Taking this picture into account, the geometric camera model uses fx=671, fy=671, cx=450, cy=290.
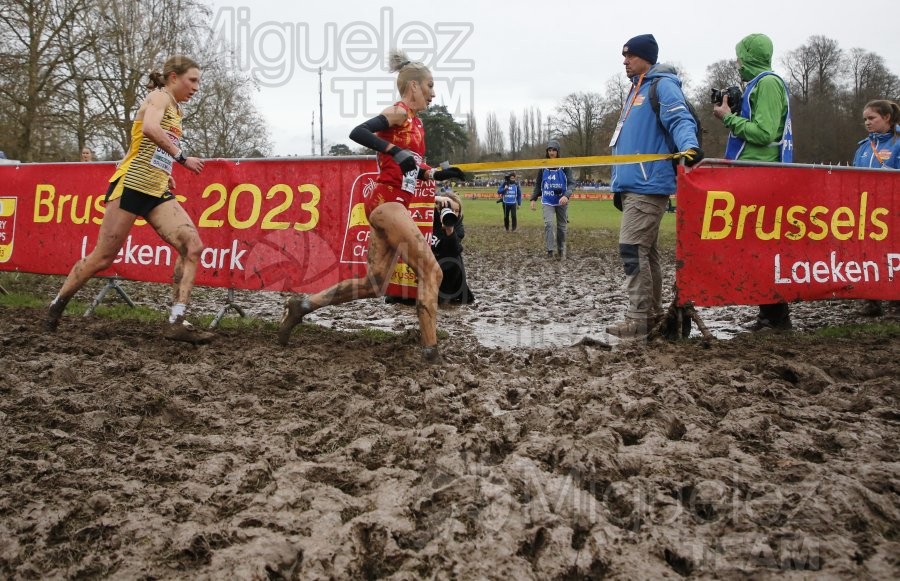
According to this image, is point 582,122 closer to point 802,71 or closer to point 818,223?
point 802,71

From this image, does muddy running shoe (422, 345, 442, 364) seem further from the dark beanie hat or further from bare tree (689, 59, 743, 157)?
bare tree (689, 59, 743, 157)

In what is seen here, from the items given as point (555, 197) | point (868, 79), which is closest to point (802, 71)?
point (868, 79)

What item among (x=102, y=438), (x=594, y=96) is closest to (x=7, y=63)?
(x=102, y=438)

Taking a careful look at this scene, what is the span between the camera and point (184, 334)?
536cm

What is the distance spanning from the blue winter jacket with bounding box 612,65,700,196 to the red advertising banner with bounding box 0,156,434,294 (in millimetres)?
1793

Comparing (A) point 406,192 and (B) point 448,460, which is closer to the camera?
(B) point 448,460

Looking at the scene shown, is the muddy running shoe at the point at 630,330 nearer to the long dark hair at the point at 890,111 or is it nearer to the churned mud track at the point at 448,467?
the churned mud track at the point at 448,467

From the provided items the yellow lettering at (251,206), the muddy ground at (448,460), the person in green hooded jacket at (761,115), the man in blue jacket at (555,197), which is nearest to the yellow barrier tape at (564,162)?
the person in green hooded jacket at (761,115)

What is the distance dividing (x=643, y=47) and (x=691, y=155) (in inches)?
43.1

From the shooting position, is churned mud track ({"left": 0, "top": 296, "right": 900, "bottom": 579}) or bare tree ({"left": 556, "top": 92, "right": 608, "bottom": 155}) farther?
bare tree ({"left": 556, "top": 92, "right": 608, "bottom": 155})

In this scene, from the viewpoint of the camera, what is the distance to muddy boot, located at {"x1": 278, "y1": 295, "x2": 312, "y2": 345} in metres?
5.34

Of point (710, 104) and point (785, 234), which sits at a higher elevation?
point (710, 104)

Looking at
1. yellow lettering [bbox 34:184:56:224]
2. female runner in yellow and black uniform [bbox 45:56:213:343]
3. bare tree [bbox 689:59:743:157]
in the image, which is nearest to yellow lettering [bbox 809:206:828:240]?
female runner in yellow and black uniform [bbox 45:56:213:343]

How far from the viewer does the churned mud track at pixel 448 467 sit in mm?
2223
